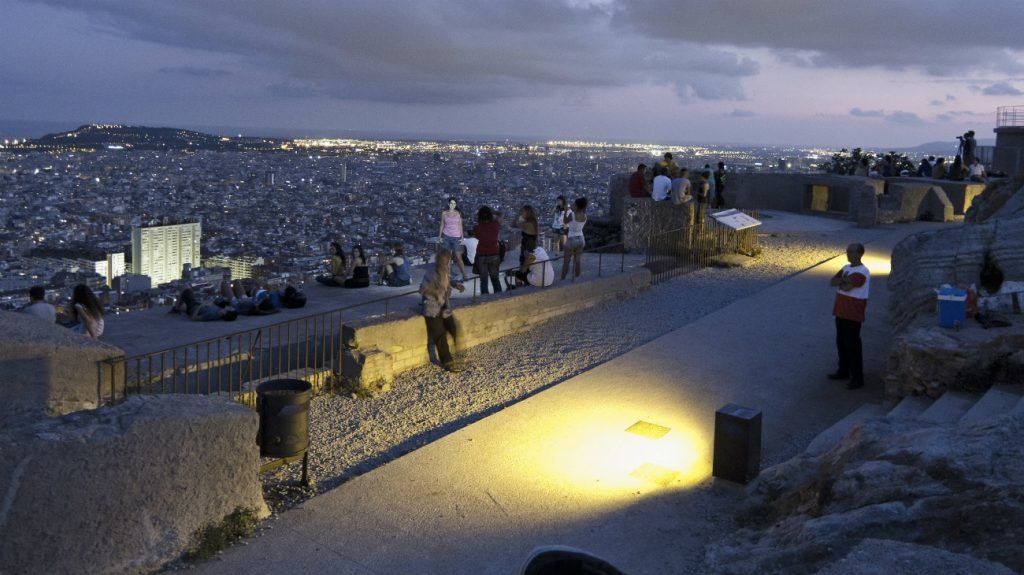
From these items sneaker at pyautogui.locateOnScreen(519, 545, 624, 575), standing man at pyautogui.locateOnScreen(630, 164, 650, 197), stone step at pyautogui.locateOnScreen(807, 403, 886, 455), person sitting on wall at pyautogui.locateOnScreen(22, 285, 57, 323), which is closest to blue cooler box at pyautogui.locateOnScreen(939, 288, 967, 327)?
stone step at pyautogui.locateOnScreen(807, 403, 886, 455)

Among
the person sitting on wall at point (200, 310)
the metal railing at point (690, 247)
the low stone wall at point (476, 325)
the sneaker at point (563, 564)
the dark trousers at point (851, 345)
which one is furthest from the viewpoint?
the metal railing at point (690, 247)

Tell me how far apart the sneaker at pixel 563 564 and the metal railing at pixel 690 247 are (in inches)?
494

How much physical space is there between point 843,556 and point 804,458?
86.0 inches

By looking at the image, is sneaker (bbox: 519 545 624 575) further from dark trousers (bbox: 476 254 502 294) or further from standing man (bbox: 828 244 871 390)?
dark trousers (bbox: 476 254 502 294)

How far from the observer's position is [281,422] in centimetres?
611

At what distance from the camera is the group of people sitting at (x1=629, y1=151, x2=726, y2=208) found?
57.9ft

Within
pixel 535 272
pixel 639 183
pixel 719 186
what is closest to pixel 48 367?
pixel 535 272

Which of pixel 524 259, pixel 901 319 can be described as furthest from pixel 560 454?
pixel 524 259

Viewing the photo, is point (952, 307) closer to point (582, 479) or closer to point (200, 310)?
point (582, 479)

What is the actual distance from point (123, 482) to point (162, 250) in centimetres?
2208

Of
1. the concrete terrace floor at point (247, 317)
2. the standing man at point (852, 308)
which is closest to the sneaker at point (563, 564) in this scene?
the standing man at point (852, 308)

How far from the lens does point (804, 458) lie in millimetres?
5797

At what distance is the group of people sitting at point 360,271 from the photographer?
14.9 meters

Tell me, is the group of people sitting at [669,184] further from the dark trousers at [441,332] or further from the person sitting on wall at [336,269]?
the dark trousers at [441,332]
